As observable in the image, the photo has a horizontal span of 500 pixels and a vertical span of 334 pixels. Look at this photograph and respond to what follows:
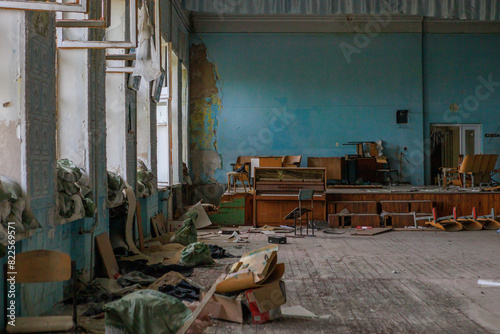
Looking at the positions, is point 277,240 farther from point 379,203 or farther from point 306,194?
point 379,203

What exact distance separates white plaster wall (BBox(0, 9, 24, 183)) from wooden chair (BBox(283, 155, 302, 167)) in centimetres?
908

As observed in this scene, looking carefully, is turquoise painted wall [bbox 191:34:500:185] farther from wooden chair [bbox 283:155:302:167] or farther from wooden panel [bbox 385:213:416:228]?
wooden panel [bbox 385:213:416:228]

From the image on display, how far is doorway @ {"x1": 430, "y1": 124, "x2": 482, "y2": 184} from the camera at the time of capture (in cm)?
1360

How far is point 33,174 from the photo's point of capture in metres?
3.53

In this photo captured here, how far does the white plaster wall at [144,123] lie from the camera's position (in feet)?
25.6

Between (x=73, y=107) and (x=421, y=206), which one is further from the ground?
(x=73, y=107)

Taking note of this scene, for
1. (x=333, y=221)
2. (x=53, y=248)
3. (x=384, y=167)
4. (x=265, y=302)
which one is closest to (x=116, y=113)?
(x=53, y=248)

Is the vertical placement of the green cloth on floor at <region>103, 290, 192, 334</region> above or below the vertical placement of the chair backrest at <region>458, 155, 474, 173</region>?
below

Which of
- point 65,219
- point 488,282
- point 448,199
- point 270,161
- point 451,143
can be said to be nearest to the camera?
point 65,219

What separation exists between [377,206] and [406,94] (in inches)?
202

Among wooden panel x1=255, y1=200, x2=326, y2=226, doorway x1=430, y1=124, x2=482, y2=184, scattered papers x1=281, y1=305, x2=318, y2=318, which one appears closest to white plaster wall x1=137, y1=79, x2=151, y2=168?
wooden panel x1=255, y1=200, x2=326, y2=226

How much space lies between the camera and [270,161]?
11.5 m

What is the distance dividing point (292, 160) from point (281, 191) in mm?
3057

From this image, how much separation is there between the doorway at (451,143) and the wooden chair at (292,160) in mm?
4301
